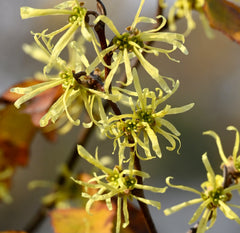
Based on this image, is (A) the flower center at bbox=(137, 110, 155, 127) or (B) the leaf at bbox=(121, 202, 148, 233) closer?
(A) the flower center at bbox=(137, 110, 155, 127)

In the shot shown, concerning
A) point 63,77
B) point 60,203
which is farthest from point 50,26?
point 63,77

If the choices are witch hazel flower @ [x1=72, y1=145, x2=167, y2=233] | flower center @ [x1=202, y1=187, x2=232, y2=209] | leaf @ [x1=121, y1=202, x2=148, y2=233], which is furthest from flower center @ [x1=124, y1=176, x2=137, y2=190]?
leaf @ [x1=121, y1=202, x2=148, y2=233]

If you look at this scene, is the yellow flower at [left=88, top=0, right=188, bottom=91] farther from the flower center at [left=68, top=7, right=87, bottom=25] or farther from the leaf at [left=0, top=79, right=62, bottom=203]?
the leaf at [left=0, top=79, right=62, bottom=203]

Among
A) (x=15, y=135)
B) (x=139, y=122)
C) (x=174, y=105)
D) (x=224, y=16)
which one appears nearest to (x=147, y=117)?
(x=139, y=122)

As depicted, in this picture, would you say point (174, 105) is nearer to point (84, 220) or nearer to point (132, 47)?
point (84, 220)

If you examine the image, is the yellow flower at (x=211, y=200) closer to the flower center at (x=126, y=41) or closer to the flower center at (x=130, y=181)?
the flower center at (x=130, y=181)

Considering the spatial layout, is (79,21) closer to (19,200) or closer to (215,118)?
(19,200)
